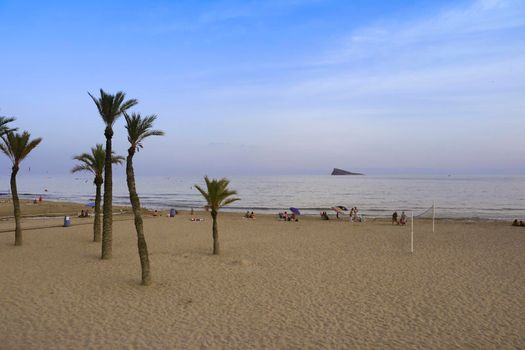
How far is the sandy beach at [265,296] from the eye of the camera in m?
7.67

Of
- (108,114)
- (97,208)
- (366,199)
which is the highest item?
(108,114)

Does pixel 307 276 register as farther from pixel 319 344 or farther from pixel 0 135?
pixel 0 135

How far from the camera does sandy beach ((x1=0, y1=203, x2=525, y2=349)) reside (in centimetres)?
767

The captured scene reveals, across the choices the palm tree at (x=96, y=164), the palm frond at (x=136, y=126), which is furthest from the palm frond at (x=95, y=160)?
the palm frond at (x=136, y=126)

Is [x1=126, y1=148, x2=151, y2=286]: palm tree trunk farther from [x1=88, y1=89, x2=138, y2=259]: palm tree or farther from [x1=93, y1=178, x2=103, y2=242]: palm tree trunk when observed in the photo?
[x1=93, y1=178, x2=103, y2=242]: palm tree trunk

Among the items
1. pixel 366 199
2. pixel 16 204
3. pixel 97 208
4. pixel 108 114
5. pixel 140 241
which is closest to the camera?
pixel 140 241

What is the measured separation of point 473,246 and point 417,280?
822cm

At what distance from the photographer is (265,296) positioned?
413 inches

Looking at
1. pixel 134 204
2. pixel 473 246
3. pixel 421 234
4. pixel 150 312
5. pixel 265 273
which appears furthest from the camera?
pixel 421 234

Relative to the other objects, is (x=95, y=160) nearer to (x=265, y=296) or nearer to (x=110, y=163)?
(x=110, y=163)

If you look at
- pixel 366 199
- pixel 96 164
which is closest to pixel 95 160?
pixel 96 164

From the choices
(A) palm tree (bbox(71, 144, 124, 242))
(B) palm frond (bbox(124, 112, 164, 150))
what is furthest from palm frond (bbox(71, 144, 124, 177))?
(B) palm frond (bbox(124, 112, 164, 150))

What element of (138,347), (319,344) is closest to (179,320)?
(138,347)

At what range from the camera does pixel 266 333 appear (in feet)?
26.0
